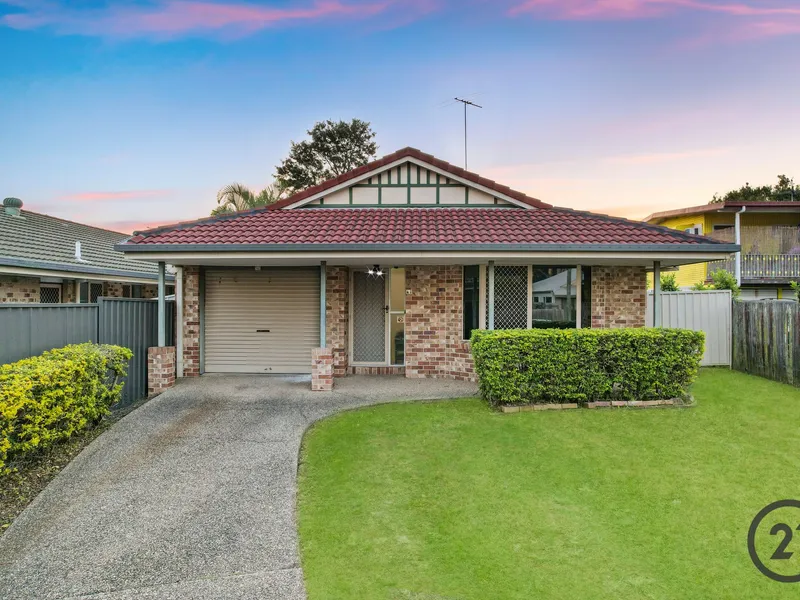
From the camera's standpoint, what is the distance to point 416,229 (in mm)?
9109

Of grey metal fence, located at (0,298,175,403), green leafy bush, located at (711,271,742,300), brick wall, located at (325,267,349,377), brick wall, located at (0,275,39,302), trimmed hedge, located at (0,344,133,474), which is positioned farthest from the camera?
green leafy bush, located at (711,271,742,300)

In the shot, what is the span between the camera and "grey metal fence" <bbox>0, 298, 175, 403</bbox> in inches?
244

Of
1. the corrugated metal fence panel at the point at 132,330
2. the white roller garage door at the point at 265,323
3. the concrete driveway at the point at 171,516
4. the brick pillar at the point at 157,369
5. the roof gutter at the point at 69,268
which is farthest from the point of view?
the white roller garage door at the point at 265,323

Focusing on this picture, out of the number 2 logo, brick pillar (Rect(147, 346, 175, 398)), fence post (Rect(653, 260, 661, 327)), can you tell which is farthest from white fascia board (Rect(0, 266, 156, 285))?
fence post (Rect(653, 260, 661, 327))

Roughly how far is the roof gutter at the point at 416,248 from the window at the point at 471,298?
5.45ft

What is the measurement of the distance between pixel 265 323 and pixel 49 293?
5.48 metres

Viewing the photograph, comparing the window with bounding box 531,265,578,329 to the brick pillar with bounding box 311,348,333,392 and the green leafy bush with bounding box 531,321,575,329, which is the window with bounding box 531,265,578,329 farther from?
the brick pillar with bounding box 311,348,333,392

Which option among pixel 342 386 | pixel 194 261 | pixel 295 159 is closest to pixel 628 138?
pixel 342 386

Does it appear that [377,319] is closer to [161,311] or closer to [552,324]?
[552,324]

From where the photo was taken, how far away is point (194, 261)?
8.93 metres

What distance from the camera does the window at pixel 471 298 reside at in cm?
975

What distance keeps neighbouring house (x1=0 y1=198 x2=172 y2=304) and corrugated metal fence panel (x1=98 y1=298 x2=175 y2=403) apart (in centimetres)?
175

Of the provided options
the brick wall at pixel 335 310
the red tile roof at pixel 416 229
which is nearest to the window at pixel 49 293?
the red tile roof at pixel 416 229

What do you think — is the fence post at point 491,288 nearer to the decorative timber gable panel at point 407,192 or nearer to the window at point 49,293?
the decorative timber gable panel at point 407,192
